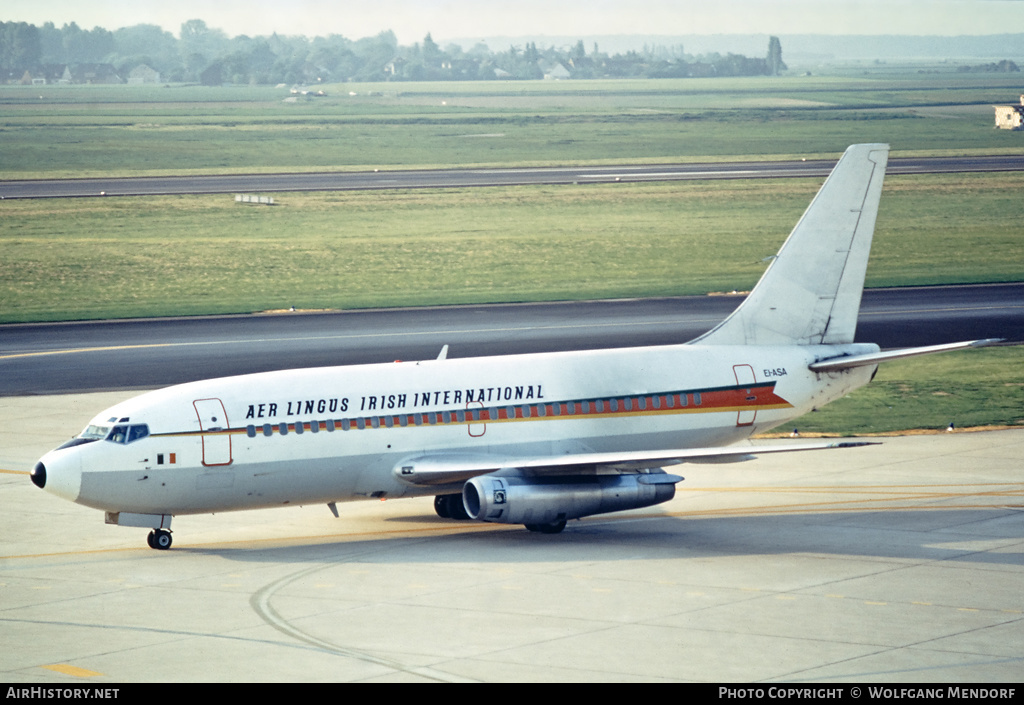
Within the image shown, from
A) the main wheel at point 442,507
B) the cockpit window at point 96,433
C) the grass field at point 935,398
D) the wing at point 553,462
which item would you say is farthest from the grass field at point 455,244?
the wing at point 553,462

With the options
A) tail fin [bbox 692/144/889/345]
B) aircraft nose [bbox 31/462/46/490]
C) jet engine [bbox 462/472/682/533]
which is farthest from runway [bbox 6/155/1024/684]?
tail fin [bbox 692/144/889/345]

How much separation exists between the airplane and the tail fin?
42mm

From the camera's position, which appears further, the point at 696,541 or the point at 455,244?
the point at 455,244

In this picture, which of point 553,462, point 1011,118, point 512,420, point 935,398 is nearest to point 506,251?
point 935,398

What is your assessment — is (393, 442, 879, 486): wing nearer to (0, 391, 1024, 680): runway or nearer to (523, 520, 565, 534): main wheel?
(523, 520, 565, 534): main wheel

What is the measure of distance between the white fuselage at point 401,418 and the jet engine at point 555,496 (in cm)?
184

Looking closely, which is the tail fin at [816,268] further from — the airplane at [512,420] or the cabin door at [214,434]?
the cabin door at [214,434]

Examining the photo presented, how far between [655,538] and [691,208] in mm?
84431

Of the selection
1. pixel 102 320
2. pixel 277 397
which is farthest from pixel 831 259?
pixel 102 320

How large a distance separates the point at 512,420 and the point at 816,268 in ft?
31.7

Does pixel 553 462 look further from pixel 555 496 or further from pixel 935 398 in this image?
pixel 935 398

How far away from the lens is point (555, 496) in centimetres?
3247

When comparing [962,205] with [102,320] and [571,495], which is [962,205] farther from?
[571,495]

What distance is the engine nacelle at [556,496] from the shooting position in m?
31.9
